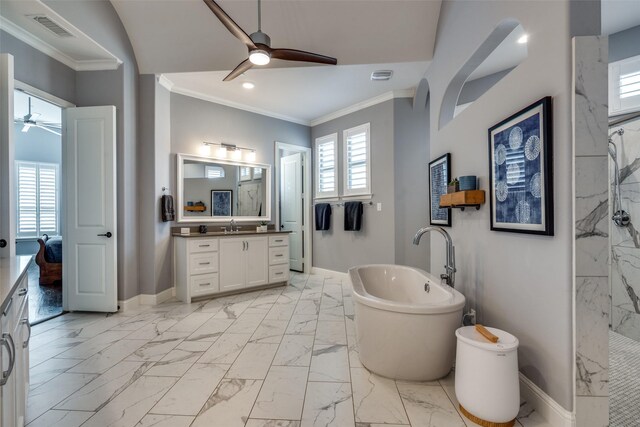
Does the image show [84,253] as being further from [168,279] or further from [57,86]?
[57,86]

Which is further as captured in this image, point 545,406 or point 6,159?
point 6,159

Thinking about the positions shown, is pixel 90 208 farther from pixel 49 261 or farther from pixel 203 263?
pixel 49 261

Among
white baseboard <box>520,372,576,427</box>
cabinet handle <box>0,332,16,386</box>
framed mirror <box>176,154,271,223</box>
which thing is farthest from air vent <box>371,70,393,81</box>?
cabinet handle <box>0,332,16,386</box>

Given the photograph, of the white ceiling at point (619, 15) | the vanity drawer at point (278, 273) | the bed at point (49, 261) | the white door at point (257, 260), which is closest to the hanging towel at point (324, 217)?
the vanity drawer at point (278, 273)

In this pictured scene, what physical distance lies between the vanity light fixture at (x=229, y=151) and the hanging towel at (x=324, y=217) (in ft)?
4.67

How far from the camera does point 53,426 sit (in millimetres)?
1543

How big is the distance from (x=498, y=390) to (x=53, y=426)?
2.33 meters

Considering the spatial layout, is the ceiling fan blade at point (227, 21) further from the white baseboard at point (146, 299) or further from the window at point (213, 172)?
the white baseboard at point (146, 299)

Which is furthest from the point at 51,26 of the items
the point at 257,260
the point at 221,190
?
the point at 257,260

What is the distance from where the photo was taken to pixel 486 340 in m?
1.58

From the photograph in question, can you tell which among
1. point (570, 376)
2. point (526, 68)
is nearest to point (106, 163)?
point (526, 68)

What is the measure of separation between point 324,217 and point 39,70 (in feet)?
12.8

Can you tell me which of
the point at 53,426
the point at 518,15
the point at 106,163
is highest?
the point at 518,15

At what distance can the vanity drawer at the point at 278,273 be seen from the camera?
4391 mm
